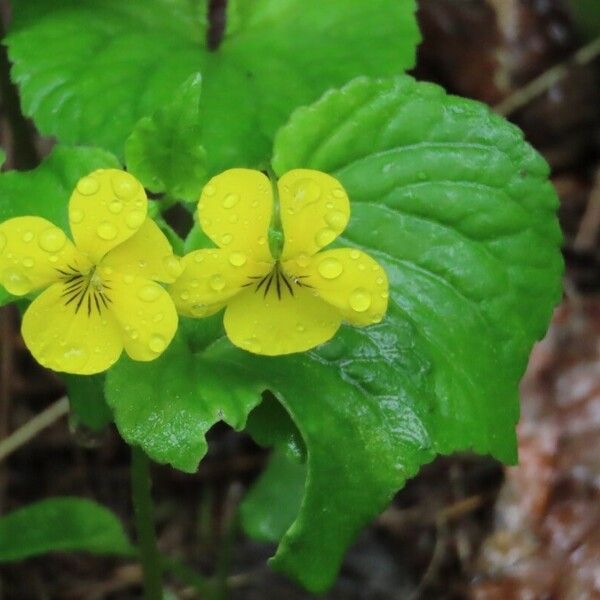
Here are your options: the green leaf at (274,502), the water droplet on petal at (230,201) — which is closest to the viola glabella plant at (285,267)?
the water droplet on petal at (230,201)

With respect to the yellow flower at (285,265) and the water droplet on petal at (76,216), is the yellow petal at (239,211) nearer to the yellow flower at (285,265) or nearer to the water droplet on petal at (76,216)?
the yellow flower at (285,265)

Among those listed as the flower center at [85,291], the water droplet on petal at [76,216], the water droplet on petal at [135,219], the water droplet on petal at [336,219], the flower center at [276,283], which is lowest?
the flower center at [85,291]

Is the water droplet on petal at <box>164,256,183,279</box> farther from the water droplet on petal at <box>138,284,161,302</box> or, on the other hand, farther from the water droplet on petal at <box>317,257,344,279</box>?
the water droplet on petal at <box>317,257,344,279</box>

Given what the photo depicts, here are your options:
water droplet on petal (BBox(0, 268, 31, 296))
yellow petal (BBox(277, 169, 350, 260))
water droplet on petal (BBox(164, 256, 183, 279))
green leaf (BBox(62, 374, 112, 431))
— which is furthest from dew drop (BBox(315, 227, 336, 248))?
green leaf (BBox(62, 374, 112, 431))

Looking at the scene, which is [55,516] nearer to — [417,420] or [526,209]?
[417,420]

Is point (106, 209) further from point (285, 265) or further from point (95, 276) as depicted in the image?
point (285, 265)

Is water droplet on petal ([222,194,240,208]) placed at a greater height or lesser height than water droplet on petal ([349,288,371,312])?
greater

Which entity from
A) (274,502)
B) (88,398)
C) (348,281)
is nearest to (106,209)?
(348,281)
